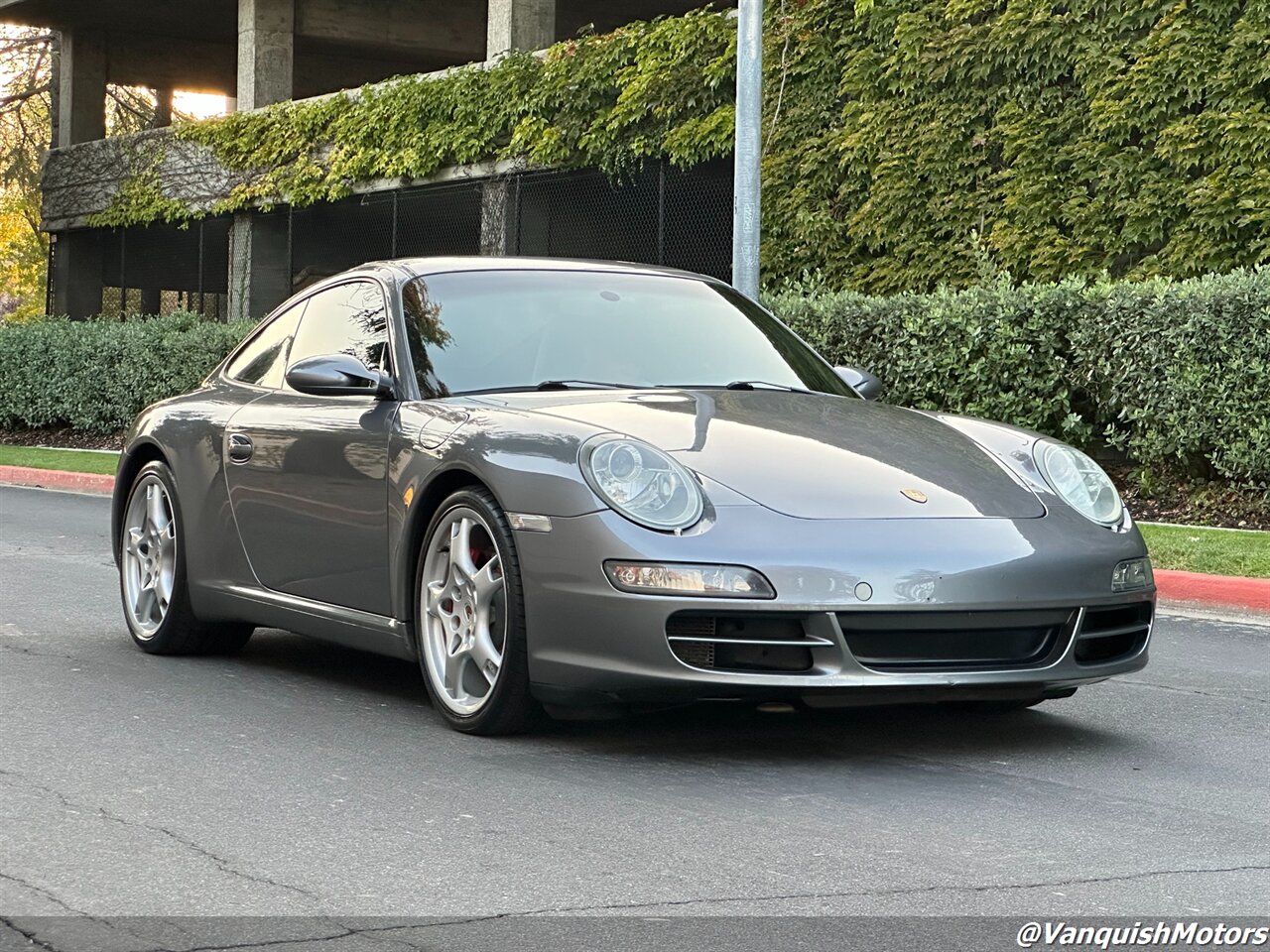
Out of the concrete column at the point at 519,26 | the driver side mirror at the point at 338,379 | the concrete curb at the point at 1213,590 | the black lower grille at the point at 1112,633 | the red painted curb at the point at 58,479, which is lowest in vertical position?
the red painted curb at the point at 58,479

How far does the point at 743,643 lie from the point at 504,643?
726 millimetres

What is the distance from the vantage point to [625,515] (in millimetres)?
5090

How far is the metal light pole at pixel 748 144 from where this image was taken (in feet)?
48.2

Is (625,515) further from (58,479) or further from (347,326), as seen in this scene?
(58,479)

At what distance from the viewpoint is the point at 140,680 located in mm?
6660

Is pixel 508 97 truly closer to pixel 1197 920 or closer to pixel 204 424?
pixel 204 424

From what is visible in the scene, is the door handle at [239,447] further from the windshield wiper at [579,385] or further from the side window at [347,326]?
the windshield wiper at [579,385]

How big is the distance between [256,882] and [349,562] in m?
2.17

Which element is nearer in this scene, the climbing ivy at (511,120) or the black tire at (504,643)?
the black tire at (504,643)

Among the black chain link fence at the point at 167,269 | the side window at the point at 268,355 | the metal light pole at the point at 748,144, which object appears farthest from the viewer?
the black chain link fence at the point at 167,269

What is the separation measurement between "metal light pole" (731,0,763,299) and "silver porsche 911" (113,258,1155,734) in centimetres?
787

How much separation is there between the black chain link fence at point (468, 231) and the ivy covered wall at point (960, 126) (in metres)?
0.54

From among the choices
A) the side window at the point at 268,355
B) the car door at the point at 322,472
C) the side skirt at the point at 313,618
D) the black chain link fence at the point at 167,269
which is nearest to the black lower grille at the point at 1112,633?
the side skirt at the point at 313,618

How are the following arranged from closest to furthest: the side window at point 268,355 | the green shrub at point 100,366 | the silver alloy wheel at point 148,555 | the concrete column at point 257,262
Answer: the side window at point 268,355
the silver alloy wheel at point 148,555
the green shrub at point 100,366
the concrete column at point 257,262
